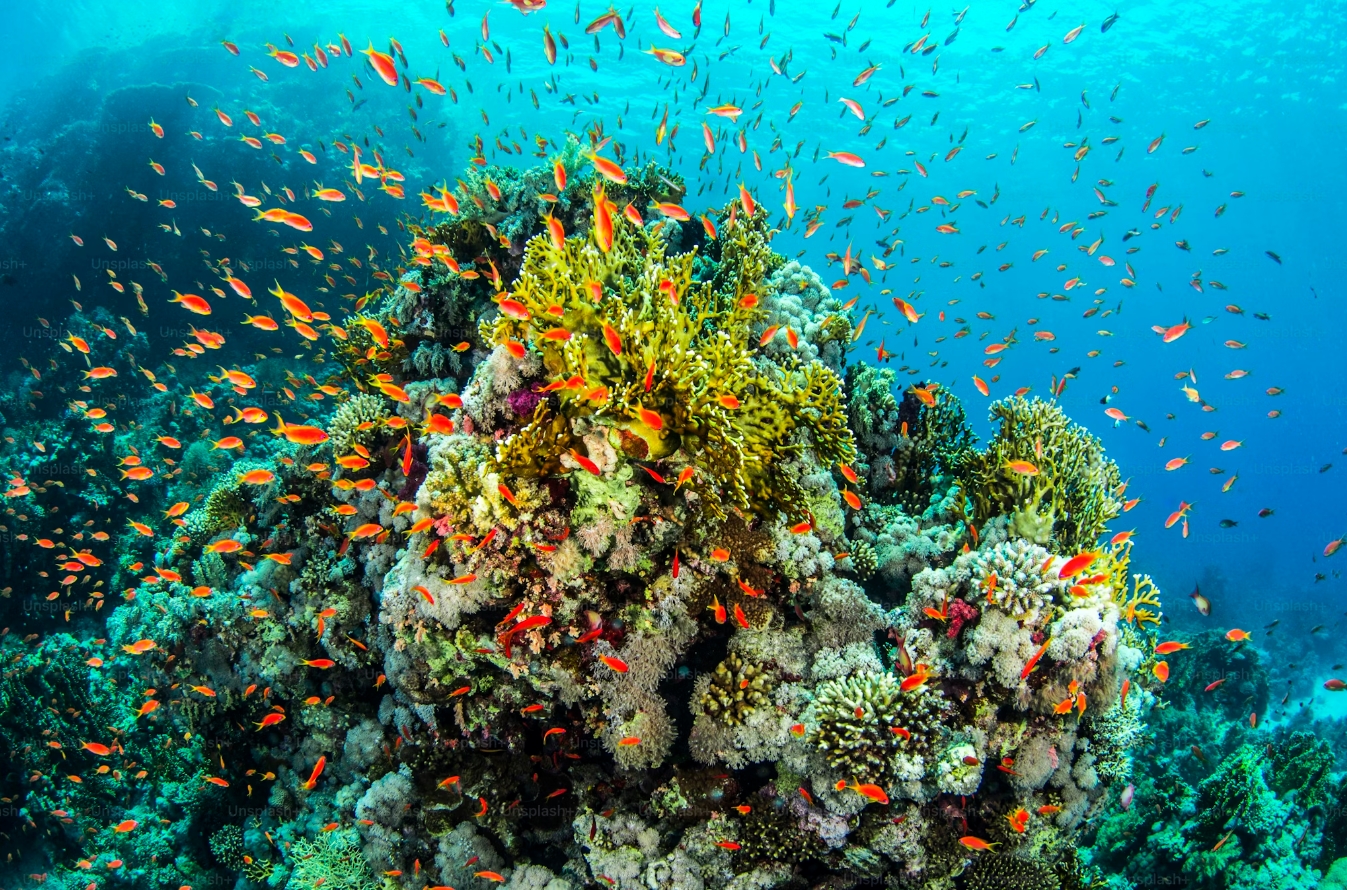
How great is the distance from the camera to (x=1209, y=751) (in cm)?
1462

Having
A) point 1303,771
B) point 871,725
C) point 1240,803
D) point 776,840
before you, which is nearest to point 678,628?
point 871,725

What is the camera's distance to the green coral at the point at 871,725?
452 cm

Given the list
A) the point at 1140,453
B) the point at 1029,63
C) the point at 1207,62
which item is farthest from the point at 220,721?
the point at 1140,453

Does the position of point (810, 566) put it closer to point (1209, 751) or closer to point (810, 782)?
point (810, 782)

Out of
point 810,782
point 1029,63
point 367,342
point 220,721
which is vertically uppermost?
point 1029,63

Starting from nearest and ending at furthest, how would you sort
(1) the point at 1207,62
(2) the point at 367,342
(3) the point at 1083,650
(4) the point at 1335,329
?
(3) the point at 1083,650, (2) the point at 367,342, (1) the point at 1207,62, (4) the point at 1335,329

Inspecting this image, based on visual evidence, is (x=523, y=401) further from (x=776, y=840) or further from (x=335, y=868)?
(x=335, y=868)

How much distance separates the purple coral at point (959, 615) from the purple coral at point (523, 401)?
4110 millimetres

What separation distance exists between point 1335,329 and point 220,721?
13734cm

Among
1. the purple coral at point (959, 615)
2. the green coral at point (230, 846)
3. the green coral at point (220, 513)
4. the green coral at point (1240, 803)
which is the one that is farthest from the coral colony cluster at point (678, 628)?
the green coral at point (1240, 803)

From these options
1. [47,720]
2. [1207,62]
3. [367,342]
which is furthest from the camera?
[1207,62]

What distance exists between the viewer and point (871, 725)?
14.9 feet

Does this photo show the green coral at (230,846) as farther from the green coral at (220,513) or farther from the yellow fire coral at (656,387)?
the yellow fire coral at (656,387)

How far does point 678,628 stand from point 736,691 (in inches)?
28.2
